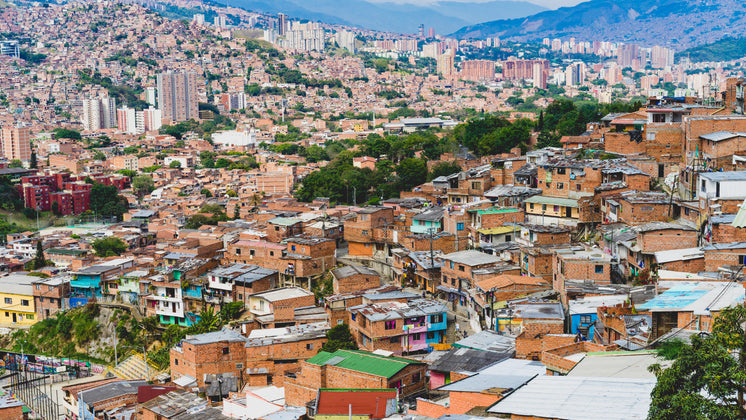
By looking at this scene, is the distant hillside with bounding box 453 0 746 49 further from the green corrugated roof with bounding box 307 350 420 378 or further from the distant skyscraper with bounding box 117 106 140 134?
the green corrugated roof with bounding box 307 350 420 378

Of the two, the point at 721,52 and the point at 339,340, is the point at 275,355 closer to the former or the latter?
the point at 339,340

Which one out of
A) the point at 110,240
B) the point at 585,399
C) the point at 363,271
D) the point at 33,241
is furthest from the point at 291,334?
the point at 33,241

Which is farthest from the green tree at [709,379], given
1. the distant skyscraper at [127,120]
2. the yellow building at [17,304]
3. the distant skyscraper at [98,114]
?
the distant skyscraper at [98,114]

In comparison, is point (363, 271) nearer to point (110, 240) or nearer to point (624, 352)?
point (624, 352)

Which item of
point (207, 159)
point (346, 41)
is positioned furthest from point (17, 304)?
point (346, 41)

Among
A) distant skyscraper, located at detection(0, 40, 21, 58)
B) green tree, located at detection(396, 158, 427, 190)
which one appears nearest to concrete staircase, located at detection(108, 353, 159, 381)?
green tree, located at detection(396, 158, 427, 190)
